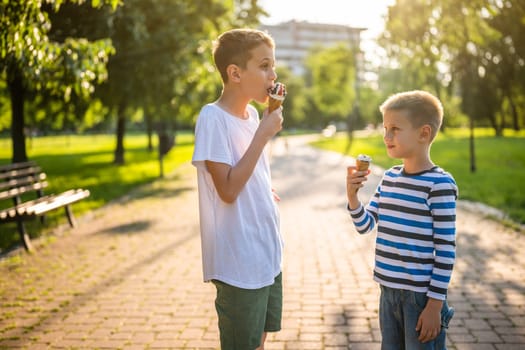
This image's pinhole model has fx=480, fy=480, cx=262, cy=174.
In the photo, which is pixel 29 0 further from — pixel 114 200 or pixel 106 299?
pixel 114 200

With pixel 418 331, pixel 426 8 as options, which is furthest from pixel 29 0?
pixel 426 8

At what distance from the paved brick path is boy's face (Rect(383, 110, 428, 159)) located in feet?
6.15

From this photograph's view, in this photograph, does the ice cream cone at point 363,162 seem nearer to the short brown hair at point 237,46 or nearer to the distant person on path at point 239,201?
the distant person on path at point 239,201

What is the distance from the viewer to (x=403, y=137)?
2246 millimetres

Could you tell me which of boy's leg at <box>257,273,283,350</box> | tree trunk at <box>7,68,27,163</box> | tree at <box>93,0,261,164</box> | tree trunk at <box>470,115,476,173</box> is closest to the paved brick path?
boy's leg at <box>257,273,283,350</box>

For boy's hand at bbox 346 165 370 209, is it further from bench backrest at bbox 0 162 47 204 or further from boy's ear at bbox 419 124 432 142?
bench backrest at bbox 0 162 47 204

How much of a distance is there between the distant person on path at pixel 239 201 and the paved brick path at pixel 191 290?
1.59m

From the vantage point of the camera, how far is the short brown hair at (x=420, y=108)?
223 cm

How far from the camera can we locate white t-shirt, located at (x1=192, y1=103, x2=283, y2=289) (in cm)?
210

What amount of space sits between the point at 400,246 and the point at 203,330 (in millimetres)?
2223

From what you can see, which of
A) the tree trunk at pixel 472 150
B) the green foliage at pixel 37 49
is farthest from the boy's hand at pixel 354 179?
the tree trunk at pixel 472 150

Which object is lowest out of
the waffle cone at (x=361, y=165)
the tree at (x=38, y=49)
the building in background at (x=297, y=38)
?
the waffle cone at (x=361, y=165)

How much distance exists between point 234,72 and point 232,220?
67cm

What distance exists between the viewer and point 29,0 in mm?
4500
